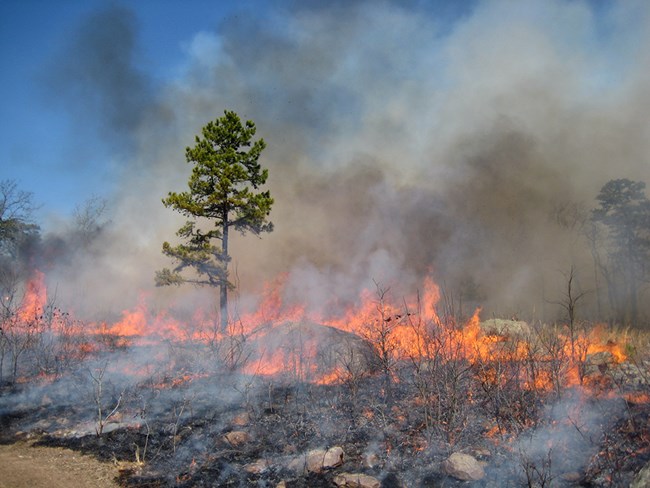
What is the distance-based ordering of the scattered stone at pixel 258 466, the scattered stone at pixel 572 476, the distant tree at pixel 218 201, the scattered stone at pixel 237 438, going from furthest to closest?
the distant tree at pixel 218 201
the scattered stone at pixel 237 438
the scattered stone at pixel 258 466
the scattered stone at pixel 572 476

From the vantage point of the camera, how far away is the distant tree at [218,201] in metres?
18.5

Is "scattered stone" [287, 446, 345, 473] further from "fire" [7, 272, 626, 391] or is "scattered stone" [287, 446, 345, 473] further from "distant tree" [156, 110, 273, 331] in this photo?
"distant tree" [156, 110, 273, 331]

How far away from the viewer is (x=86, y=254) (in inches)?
1361

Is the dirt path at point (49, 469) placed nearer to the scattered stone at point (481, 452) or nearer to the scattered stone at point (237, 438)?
the scattered stone at point (237, 438)

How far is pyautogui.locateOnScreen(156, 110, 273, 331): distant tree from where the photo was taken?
60.5ft

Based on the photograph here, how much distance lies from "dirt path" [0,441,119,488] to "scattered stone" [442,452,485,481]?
261 inches

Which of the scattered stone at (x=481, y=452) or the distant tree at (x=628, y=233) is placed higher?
the distant tree at (x=628, y=233)

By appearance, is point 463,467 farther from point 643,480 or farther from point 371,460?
point 643,480

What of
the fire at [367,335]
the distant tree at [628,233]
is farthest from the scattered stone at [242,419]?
the distant tree at [628,233]

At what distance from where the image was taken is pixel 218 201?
62.4 ft

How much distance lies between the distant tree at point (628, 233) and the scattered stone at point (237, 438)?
98.4 feet

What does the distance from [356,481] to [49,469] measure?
6394 millimetres

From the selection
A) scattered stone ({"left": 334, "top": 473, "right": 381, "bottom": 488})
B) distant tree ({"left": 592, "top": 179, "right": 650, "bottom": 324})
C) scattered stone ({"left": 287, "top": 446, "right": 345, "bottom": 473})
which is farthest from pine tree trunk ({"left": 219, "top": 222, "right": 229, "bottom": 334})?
distant tree ({"left": 592, "top": 179, "right": 650, "bottom": 324})

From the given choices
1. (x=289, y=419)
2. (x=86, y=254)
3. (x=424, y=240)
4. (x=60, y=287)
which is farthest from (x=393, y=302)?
(x=86, y=254)
